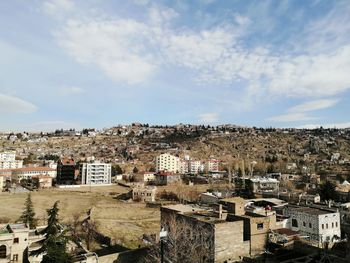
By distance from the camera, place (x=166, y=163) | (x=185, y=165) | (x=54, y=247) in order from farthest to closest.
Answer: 1. (x=185, y=165)
2. (x=166, y=163)
3. (x=54, y=247)

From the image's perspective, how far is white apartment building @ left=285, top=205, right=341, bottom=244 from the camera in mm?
42787

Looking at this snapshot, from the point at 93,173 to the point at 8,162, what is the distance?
37.8 metres

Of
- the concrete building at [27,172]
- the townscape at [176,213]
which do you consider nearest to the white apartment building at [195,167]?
the townscape at [176,213]

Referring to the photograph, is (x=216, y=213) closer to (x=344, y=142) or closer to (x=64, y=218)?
(x=64, y=218)

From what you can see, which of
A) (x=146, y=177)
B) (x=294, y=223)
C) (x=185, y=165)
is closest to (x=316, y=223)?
(x=294, y=223)

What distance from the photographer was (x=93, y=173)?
337 feet

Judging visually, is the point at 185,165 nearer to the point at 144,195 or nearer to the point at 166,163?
the point at 166,163

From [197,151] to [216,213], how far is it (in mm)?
143854

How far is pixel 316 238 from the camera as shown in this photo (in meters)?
42.9

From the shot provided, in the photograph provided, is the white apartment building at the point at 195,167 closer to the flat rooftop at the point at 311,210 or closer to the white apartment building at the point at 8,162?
the white apartment building at the point at 8,162

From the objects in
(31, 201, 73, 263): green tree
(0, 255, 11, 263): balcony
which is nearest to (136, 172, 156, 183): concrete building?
(0, 255, 11, 263): balcony

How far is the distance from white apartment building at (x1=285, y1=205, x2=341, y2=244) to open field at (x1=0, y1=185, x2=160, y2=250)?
19805mm

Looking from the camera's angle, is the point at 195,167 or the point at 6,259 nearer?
the point at 6,259

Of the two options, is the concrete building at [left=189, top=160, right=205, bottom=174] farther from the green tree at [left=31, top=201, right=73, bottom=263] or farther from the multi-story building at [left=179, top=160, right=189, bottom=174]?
the green tree at [left=31, top=201, right=73, bottom=263]
